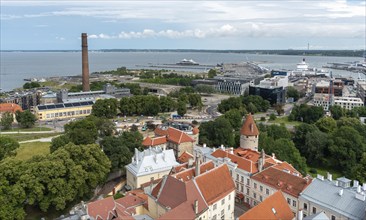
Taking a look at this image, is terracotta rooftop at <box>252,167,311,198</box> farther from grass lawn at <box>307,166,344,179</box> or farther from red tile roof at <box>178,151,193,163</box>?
grass lawn at <box>307,166,344,179</box>

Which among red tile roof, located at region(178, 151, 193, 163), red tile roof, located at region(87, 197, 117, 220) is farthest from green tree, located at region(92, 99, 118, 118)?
red tile roof, located at region(87, 197, 117, 220)

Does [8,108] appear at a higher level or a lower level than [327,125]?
higher

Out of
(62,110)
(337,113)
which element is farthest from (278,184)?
(62,110)

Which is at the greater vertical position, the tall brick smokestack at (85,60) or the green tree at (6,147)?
the tall brick smokestack at (85,60)

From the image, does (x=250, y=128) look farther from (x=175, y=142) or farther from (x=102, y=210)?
(x=102, y=210)

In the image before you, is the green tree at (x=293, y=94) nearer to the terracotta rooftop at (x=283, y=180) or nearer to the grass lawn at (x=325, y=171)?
the grass lawn at (x=325, y=171)

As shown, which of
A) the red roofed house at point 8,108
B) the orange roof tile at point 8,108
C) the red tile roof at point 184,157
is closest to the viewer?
the red tile roof at point 184,157

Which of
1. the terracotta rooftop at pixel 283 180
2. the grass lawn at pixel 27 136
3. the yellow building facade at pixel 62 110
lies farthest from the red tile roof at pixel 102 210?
the yellow building facade at pixel 62 110
